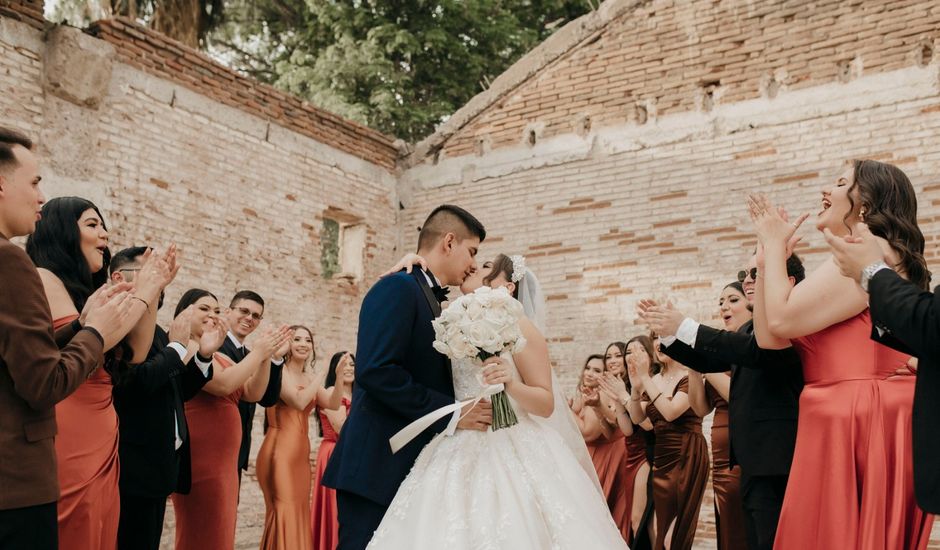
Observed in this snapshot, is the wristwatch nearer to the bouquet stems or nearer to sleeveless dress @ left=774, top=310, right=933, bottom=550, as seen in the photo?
sleeveless dress @ left=774, top=310, right=933, bottom=550

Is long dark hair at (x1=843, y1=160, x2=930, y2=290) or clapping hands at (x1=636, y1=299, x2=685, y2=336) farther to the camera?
clapping hands at (x1=636, y1=299, x2=685, y2=336)

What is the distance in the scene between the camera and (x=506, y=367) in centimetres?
341

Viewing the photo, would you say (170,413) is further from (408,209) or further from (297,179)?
(408,209)

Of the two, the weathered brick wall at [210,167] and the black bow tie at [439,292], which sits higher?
the weathered brick wall at [210,167]

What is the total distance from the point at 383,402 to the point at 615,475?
4.15 metres

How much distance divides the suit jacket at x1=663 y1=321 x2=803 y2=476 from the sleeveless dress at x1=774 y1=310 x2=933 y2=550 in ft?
1.36

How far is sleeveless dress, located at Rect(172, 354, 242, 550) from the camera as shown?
5.20 m

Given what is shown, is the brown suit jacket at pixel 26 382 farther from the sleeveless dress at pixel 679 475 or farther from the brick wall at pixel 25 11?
the brick wall at pixel 25 11

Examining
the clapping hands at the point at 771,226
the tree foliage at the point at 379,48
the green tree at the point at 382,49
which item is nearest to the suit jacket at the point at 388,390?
the clapping hands at the point at 771,226

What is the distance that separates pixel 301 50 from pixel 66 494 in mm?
16272

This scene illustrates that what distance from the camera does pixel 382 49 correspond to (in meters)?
17.2

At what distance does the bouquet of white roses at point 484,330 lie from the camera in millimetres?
3336

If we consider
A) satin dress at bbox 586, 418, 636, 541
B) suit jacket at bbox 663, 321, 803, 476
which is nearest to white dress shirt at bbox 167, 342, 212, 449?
suit jacket at bbox 663, 321, 803, 476

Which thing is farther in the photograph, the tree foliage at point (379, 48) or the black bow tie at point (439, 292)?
the tree foliage at point (379, 48)
